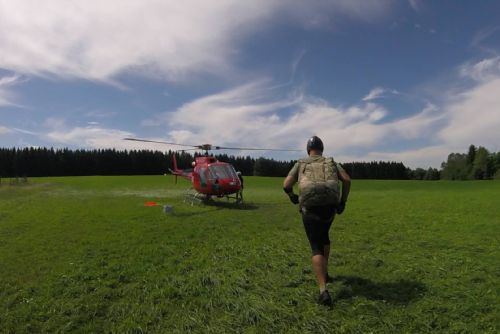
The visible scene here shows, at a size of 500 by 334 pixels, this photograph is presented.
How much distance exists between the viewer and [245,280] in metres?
A: 7.55

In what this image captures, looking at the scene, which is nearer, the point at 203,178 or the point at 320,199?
the point at 320,199

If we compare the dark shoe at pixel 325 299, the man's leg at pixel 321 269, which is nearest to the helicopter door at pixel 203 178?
the man's leg at pixel 321 269

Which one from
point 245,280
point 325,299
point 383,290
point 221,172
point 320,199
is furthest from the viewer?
point 221,172

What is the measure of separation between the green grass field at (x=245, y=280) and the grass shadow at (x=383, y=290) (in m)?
0.02

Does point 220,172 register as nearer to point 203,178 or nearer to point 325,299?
point 203,178

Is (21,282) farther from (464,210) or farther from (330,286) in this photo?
(464,210)

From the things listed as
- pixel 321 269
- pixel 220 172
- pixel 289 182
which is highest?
pixel 220 172

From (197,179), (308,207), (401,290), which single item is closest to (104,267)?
(308,207)

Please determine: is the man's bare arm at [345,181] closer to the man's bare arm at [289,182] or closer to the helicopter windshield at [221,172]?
the man's bare arm at [289,182]

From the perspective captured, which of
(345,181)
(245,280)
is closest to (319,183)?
(345,181)

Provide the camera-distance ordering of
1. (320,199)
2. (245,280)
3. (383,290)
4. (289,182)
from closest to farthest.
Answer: (320,199)
(383,290)
(289,182)
(245,280)

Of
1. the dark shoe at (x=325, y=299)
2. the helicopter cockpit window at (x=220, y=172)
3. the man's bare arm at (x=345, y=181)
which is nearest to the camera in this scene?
the dark shoe at (x=325, y=299)

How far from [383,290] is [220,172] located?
16838 millimetres

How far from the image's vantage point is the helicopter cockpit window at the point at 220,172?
74.9ft
